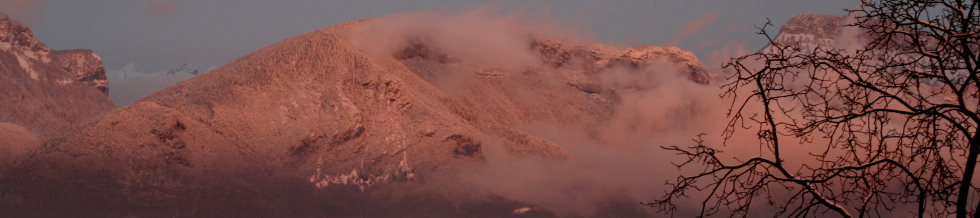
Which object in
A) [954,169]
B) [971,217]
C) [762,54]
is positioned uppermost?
[762,54]

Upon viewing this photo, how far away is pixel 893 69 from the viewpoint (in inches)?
490

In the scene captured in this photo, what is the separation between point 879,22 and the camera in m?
12.2

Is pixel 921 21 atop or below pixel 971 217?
atop

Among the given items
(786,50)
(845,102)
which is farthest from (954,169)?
(786,50)

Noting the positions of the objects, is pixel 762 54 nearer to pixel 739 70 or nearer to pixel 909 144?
pixel 739 70

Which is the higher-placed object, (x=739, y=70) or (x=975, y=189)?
(x=739, y=70)

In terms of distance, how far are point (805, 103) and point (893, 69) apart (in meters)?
1.15

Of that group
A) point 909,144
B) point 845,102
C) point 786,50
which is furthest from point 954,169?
point 786,50

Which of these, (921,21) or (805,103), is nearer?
(921,21)

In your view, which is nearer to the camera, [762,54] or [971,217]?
[971,217]

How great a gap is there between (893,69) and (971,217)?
202 centimetres

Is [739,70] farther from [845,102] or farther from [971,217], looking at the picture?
[971,217]

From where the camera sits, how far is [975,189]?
11039mm

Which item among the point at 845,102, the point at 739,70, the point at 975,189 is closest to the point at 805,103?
the point at 845,102
